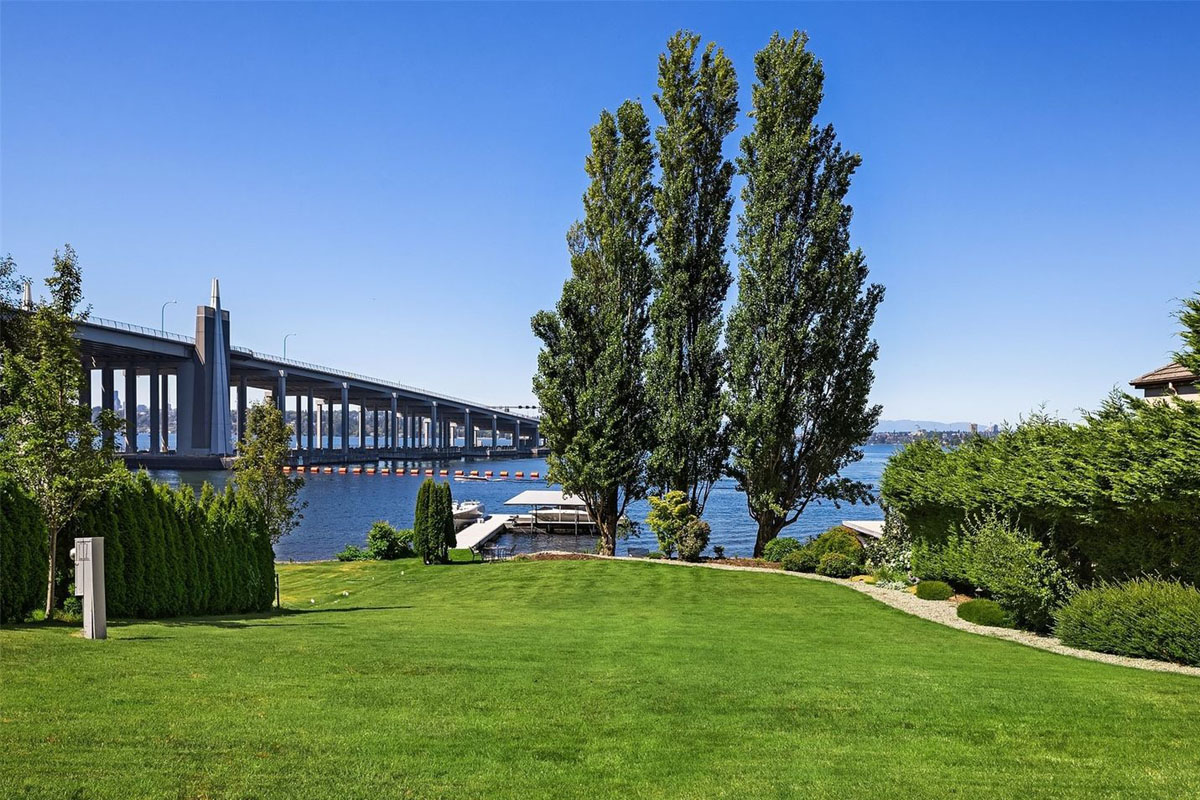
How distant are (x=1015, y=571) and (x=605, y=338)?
19.7 metres

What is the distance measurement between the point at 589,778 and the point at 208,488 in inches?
618

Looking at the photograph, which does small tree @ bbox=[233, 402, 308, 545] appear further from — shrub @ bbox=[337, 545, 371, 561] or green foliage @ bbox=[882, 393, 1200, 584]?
green foliage @ bbox=[882, 393, 1200, 584]

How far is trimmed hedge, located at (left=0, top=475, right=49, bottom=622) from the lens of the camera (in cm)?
1238

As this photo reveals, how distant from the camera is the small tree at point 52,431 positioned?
12.6 m

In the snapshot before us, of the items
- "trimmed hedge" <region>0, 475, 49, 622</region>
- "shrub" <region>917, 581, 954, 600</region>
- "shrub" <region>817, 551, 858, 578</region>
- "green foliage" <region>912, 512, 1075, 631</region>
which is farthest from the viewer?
"shrub" <region>817, 551, 858, 578</region>

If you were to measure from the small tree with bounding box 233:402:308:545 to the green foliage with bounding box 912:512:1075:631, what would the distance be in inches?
1065

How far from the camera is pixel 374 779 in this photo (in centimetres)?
621

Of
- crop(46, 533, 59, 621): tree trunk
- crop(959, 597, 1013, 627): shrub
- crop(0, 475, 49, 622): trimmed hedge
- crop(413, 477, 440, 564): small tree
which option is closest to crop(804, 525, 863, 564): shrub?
crop(959, 597, 1013, 627): shrub

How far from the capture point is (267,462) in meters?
34.9

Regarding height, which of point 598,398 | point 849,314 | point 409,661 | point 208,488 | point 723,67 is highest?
point 723,67

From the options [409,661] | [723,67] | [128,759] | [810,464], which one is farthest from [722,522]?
[128,759]

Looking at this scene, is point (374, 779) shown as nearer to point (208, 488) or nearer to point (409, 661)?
point (409, 661)

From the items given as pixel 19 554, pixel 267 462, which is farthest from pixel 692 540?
pixel 19 554

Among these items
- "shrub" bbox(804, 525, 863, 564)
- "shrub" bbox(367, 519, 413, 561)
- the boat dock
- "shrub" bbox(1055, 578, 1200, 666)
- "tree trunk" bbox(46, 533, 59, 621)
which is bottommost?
the boat dock
